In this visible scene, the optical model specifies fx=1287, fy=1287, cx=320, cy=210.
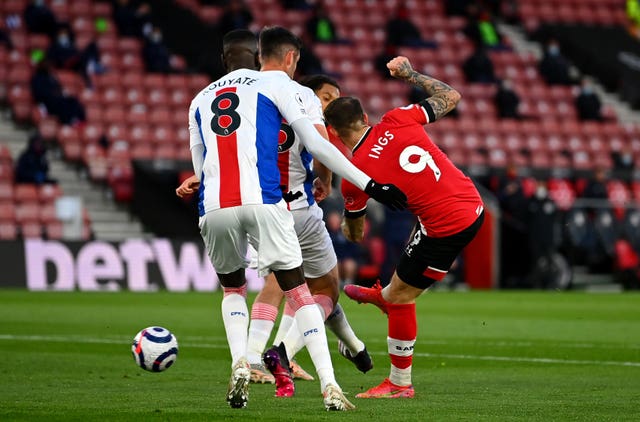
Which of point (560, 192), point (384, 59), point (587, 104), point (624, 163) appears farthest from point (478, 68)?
point (560, 192)

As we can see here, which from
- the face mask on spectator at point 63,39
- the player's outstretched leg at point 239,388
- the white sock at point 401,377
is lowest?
the face mask on spectator at point 63,39

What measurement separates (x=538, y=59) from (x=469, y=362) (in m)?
23.4

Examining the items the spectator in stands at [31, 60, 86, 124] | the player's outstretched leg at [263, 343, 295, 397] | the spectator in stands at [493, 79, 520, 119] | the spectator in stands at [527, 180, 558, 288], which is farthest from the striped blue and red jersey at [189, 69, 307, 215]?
the spectator in stands at [493, 79, 520, 119]

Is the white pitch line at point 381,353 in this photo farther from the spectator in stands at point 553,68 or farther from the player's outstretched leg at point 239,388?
the spectator in stands at point 553,68

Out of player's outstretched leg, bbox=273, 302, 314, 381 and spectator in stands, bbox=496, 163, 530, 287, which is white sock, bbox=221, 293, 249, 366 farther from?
spectator in stands, bbox=496, 163, 530, 287

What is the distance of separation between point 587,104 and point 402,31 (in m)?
4.92

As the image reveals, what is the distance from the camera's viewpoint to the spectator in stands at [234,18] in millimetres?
27344

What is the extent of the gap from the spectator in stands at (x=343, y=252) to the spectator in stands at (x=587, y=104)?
10.9 meters

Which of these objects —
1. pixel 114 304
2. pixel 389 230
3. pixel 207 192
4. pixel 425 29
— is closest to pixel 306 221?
pixel 207 192

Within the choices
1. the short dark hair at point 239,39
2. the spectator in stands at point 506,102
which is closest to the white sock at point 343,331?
the short dark hair at point 239,39

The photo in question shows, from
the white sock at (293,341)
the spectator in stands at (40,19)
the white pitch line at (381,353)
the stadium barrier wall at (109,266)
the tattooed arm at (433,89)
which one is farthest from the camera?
the spectator in stands at (40,19)

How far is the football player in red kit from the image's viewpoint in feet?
26.4

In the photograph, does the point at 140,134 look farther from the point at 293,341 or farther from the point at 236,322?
the point at 236,322

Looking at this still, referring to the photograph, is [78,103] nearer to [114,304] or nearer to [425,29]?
[114,304]
